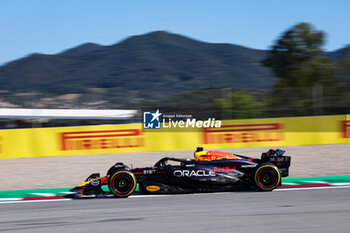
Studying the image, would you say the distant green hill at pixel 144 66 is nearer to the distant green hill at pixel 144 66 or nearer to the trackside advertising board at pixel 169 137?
the distant green hill at pixel 144 66

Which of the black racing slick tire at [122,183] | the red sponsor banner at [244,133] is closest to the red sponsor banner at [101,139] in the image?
the red sponsor banner at [244,133]

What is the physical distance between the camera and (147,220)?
6.32m

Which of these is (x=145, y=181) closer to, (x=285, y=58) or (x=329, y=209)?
(x=329, y=209)

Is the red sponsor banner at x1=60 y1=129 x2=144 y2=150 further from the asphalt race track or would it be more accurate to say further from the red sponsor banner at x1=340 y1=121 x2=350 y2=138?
the red sponsor banner at x1=340 y1=121 x2=350 y2=138

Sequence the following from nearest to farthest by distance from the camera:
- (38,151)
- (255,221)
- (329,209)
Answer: (255,221) → (329,209) → (38,151)

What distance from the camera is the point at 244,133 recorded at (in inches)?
503

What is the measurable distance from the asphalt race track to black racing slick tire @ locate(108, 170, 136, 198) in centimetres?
18

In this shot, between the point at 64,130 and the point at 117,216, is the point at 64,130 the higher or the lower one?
the higher one

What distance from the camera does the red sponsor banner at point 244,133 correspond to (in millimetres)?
12712

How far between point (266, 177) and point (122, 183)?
2.66 metres

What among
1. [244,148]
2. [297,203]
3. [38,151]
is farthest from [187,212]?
[38,151]

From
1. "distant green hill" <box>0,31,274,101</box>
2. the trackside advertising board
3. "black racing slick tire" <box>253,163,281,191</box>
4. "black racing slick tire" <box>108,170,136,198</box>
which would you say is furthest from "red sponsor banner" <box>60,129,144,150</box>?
"distant green hill" <box>0,31,274,101</box>

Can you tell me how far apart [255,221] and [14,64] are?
62.1 meters

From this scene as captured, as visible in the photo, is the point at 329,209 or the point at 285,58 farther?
the point at 285,58
